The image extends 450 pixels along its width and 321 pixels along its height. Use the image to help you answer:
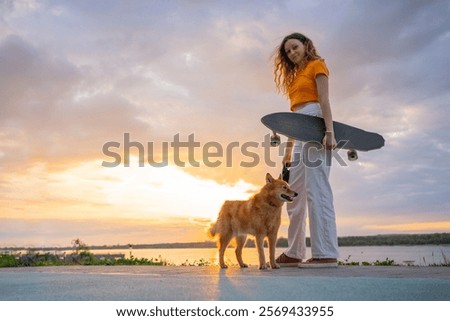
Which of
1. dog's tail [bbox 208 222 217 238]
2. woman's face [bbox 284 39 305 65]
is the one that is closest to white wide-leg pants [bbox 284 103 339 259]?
woman's face [bbox 284 39 305 65]

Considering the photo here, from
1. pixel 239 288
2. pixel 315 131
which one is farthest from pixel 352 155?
pixel 239 288

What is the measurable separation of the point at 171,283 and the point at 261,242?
1.55m

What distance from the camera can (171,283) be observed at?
12.9ft

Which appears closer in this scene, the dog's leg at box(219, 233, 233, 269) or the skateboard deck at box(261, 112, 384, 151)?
the skateboard deck at box(261, 112, 384, 151)

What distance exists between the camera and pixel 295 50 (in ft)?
17.5

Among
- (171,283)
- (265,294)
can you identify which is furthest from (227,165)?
(265,294)

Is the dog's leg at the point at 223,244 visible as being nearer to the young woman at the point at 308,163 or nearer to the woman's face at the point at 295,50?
the young woman at the point at 308,163

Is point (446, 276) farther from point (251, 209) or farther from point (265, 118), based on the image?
point (265, 118)

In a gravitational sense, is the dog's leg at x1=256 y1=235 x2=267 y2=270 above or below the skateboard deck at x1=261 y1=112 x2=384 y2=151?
below

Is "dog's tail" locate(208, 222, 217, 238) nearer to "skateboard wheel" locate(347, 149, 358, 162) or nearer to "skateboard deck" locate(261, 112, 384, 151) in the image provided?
"skateboard deck" locate(261, 112, 384, 151)

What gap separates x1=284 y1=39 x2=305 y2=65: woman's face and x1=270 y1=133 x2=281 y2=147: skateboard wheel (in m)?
0.87

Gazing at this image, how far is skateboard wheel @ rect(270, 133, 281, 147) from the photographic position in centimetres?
569
